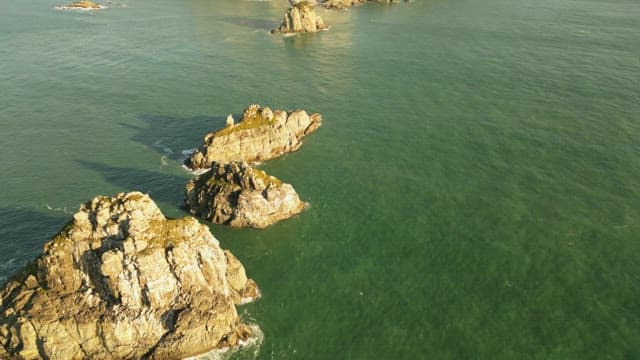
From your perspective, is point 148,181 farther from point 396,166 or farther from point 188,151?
point 396,166

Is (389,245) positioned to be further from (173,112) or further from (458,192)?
(173,112)

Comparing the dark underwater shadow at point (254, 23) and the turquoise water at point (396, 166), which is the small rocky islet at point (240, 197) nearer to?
the turquoise water at point (396, 166)

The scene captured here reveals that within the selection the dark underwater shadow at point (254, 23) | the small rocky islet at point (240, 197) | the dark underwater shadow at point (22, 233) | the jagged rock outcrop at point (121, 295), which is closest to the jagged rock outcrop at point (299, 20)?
the dark underwater shadow at point (254, 23)

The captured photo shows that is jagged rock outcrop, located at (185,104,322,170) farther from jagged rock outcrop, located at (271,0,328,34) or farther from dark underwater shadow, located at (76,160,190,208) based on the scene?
jagged rock outcrop, located at (271,0,328,34)

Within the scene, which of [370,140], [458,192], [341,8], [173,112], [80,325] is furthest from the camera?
[341,8]

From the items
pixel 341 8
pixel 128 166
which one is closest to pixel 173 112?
pixel 128 166

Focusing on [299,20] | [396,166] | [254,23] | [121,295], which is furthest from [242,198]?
[254,23]
